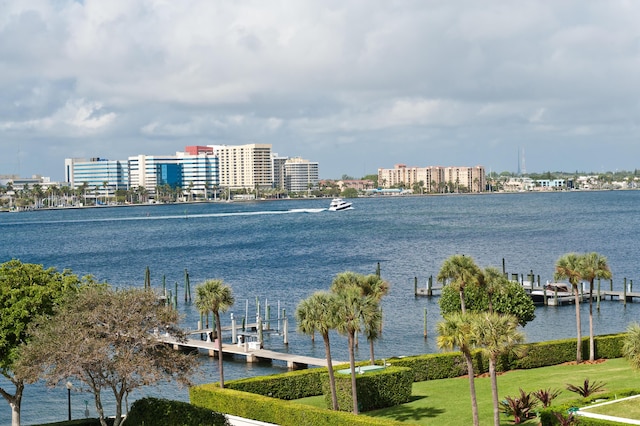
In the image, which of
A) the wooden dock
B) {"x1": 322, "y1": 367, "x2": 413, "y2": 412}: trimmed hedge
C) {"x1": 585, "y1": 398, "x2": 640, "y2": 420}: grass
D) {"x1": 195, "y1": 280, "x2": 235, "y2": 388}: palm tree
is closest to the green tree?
{"x1": 585, "y1": 398, "x2": 640, "y2": 420}: grass

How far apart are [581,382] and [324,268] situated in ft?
241

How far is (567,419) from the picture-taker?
1022 inches

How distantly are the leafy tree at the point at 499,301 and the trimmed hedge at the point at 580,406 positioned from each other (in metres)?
19.3

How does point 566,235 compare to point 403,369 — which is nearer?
point 403,369

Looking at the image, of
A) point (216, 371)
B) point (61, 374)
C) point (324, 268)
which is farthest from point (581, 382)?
point (324, 268)

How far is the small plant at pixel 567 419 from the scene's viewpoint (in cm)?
2583

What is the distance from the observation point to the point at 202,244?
153625 millimetres

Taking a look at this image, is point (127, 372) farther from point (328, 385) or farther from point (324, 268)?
point (324, 268)

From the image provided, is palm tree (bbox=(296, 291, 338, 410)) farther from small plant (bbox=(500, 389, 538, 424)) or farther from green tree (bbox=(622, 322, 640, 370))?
Result: green tree (bbox=(622, 322, 640, 370))

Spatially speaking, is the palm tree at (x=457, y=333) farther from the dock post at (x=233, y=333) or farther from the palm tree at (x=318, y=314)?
the dock post at (x=233, y=333)

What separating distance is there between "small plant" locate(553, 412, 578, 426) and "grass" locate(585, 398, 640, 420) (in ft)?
3.52

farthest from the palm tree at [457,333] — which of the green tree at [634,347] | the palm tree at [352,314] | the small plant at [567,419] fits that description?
the green tree at [634,347]

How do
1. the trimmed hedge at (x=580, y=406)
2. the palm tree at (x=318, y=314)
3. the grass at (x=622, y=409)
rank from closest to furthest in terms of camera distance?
the trimmed hedge at (x=580, y=406), the grass at (x=622, y=409), the palm tree at (x=318, y=314)

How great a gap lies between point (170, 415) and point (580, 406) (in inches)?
564
